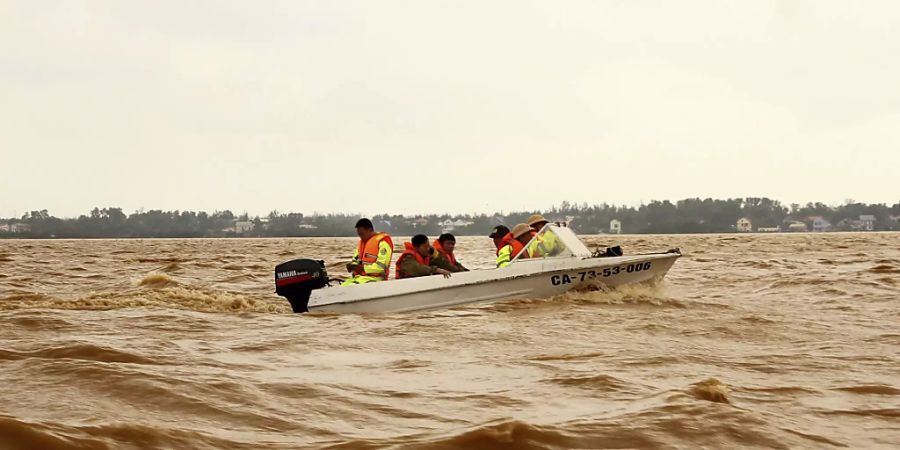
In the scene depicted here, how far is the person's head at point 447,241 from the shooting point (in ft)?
47.1

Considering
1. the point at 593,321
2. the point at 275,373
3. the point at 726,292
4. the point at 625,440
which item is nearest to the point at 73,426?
the point at 275,373

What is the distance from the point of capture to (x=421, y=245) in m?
14.1

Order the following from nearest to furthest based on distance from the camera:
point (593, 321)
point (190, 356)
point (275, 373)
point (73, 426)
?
point (73, 426) → point (275, 373) → point (190, 356) → point (593, 321)

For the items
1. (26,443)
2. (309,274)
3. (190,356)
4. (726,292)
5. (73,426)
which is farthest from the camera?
(726,292)

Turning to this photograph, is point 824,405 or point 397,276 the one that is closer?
point 824,405

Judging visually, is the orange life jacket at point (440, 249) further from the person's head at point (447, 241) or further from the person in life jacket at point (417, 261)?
the person in life jacket at point (417, 261)

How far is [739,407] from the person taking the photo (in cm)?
612

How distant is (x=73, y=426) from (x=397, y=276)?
9.09m

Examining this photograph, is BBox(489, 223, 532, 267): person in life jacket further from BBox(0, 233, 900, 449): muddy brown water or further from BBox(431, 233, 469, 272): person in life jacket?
BBox(0, 233, 900, 449): muddy brown water

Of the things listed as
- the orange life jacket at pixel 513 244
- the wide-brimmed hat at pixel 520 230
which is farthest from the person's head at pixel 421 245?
the wide-brimmed hat at pixel 520 230

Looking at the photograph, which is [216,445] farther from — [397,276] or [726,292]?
[726,292]

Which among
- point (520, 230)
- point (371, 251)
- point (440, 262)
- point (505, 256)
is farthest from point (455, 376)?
point (520, 230)

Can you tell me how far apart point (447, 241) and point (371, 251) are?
4.23 feet

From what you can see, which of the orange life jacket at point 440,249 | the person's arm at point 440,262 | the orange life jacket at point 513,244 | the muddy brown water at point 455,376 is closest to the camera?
the muddy brown water at point 455,376
